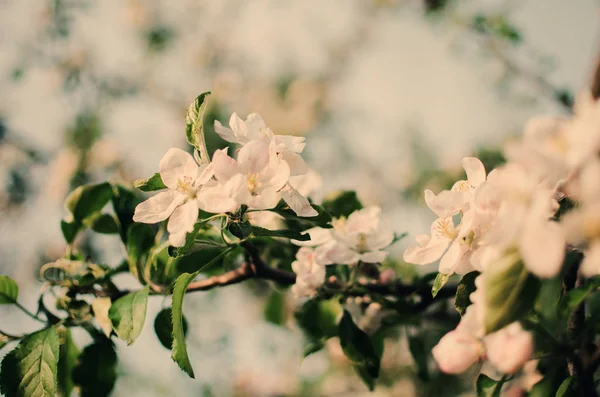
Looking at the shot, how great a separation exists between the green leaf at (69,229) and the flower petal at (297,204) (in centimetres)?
48

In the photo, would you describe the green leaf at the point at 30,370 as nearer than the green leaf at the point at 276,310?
Yes

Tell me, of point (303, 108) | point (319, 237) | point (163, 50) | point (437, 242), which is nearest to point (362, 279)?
point (319, 237)

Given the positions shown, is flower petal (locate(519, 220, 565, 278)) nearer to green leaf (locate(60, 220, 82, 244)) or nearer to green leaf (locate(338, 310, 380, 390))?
green leaf (locate(338, 310, 380, 390))

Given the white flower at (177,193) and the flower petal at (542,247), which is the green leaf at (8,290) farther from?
the flower petal at (542,247)

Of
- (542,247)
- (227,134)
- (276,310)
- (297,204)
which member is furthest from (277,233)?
(276,310)

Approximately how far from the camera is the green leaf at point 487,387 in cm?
62

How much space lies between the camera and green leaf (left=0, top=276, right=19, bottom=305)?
2.82 feet

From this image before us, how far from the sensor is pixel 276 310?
1.30m

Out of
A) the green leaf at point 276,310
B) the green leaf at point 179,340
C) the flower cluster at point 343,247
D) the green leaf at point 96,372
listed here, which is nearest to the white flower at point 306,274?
the flower cluster at point 343,247

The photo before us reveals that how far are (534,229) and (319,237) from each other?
478 millimetres

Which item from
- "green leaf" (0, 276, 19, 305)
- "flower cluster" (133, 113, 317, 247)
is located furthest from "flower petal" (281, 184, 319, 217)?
"green leaf" (0, 276, 19, 305)

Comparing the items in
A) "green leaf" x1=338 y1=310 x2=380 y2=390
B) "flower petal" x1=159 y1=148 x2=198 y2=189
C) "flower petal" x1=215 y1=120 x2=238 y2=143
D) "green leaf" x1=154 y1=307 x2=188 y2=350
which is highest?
"flower petal" x1=215 y1=120 x2=238 y2=143

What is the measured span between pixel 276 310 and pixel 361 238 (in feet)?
1.77

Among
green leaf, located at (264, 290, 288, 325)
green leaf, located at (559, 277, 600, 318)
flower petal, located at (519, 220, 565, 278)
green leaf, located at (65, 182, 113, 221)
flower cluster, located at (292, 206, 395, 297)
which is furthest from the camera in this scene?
green leaf, located at (264, 290, 288, 325)
